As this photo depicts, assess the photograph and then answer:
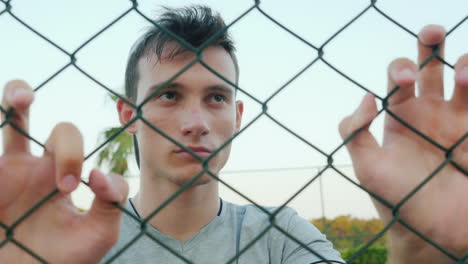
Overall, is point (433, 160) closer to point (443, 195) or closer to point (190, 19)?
point (443, 195)

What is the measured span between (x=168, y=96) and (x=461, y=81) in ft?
3.01

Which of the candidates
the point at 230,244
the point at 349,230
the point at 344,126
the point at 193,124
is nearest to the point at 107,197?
the point at 193,124

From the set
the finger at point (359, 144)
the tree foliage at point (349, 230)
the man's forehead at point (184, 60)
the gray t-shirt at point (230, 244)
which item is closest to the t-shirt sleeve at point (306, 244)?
the gray t-shirt at point (230, 244)

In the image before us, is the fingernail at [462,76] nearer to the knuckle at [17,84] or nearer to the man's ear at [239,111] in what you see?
the knuckle at [17,84]

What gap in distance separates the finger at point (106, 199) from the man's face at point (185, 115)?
45cm

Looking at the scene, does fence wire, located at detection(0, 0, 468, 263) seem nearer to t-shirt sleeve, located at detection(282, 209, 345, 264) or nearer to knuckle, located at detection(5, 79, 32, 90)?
knuckle, located at detection(5, 79, 32, 90)

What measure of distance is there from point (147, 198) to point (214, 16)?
2.74 ft

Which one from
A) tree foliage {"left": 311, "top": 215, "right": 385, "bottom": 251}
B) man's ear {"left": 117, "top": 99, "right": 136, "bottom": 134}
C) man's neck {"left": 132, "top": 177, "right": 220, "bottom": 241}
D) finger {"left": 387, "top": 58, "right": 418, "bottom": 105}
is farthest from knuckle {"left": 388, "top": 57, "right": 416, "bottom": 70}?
tree foliage {"left": 311, "top": 215, "right": 385, "bottom": 251}

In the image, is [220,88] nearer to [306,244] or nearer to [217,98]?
[217,98]

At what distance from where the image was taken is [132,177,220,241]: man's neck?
5.98 ft

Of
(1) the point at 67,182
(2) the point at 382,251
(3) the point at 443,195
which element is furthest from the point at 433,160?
(2) the point at 382,251

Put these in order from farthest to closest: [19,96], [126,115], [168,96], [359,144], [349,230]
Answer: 1. [349,230]
2. [126,115]
3. [168,96]
4. [359,144]
5. [19,96]

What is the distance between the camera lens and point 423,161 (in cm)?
123

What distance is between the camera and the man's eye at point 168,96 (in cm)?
157
